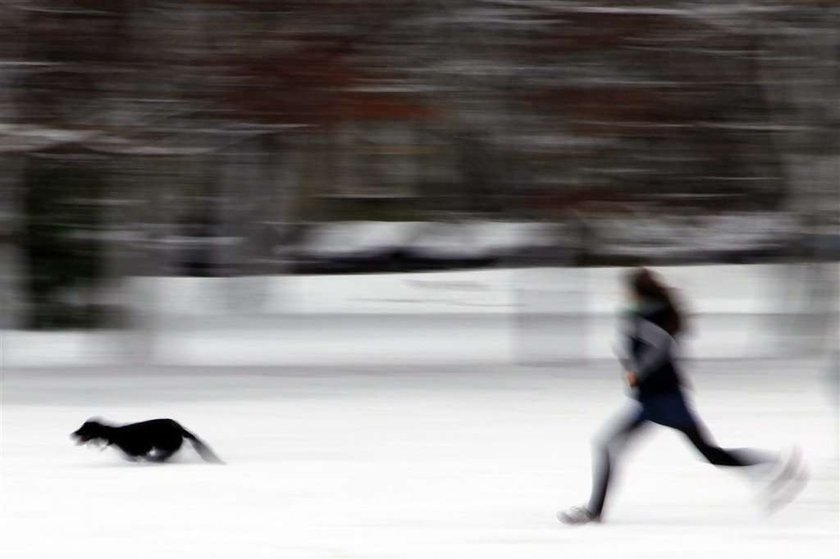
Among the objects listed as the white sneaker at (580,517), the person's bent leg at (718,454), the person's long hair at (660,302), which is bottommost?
the white sneaker at (580,517)

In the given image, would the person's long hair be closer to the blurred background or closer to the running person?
the running person

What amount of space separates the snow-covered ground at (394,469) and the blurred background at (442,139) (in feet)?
4.51

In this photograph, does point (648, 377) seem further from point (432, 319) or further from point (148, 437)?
point (432, 319)

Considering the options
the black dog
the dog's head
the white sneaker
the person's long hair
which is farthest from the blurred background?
the white sneaker

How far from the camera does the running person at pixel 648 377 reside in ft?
24.4

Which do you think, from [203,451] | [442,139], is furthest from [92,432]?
[442,139]

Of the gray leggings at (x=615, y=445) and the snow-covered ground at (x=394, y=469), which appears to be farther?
the gray leggings at (x=615, y=445)

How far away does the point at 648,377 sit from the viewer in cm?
750

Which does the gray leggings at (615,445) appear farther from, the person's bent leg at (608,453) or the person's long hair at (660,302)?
the person's long hair at (660,302)

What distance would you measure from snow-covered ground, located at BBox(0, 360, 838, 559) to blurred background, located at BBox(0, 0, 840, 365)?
1376 millimetres

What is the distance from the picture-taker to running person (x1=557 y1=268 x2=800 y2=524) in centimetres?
745

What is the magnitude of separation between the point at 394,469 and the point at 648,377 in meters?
2.45

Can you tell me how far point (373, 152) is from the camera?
15.2 m

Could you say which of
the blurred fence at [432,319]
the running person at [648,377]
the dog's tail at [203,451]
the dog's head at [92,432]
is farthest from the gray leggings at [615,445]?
the blurred fence at [432,319]
